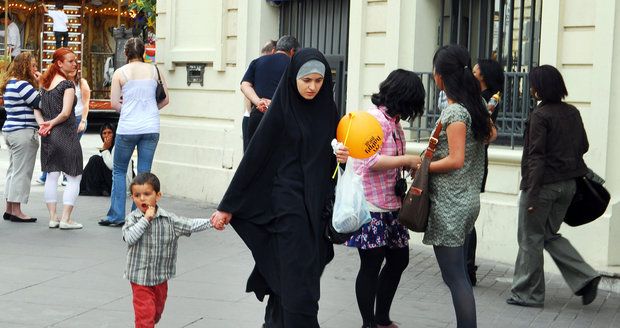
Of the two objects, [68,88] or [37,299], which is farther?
[68,88]

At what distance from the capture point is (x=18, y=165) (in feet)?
38.3

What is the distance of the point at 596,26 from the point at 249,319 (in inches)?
151

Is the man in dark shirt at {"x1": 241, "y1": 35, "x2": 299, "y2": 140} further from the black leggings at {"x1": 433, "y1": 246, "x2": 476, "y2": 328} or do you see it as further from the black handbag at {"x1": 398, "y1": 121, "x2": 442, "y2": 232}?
the black leggings at {"x1": 433, "y1": 246, "x2": 476, "y2": 328}

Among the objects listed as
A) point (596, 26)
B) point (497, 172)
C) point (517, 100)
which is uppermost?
point (596, 26)

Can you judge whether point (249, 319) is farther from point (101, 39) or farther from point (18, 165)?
point (101, 39)

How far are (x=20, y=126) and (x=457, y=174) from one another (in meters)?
6.18

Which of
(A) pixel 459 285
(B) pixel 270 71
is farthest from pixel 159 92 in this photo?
Answer: (A) pixel 459 285

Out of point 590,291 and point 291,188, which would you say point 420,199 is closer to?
point 291,188

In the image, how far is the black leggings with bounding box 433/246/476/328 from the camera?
21.7 feet

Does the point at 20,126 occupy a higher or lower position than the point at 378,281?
higher

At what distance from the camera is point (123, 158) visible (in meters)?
11.5

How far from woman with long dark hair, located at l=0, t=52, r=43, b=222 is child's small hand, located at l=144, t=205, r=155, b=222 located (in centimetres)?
535

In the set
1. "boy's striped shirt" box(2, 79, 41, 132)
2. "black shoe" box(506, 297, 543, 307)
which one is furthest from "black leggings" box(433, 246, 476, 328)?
"boy's striped shirt" box(2, 79, 41, 132)

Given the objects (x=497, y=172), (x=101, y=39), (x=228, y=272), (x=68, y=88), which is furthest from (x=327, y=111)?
(x=101, y=39)
